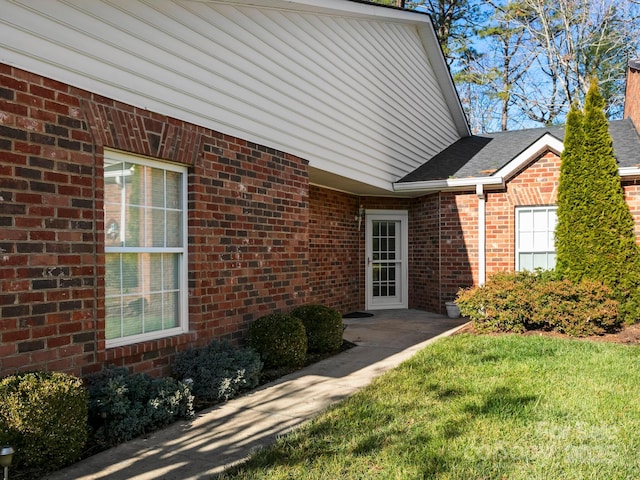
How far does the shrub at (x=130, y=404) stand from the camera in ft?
13.2

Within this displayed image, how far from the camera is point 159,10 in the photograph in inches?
205

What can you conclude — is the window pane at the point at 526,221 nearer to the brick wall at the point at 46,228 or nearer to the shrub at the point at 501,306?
the shrub at the point at 501,306

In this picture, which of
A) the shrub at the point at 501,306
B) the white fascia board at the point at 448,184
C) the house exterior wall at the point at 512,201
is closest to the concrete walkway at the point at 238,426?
the shrub at the point at 501,306

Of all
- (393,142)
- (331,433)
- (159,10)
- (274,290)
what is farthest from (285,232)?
(393,142)

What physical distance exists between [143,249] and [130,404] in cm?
153

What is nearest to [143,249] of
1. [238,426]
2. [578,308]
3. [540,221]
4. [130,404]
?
[130,404]

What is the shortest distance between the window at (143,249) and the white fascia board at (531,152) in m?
7.17

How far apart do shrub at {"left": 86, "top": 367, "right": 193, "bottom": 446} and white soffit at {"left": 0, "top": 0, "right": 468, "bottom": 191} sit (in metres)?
2.51

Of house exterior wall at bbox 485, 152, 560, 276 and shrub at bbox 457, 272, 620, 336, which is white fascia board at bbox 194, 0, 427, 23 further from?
shrub at bbox 457, 272, 620, 336

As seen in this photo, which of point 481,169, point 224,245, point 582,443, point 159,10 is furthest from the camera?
point 481,169

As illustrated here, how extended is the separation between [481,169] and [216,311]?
24.4 feet

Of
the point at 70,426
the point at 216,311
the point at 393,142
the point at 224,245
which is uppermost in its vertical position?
the point at 393,142

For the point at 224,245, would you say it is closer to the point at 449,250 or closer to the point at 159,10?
the point at 159,10

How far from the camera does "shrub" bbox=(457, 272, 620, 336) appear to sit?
320 inches
